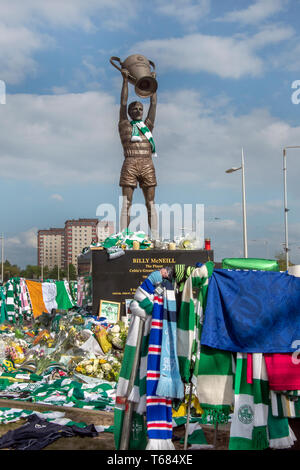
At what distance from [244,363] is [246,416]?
38 centimetres

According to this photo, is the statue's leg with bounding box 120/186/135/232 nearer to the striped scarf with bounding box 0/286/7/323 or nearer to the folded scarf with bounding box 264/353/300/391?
the striped scarf with bounding box 0/286/7/323

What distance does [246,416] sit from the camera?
132 inches

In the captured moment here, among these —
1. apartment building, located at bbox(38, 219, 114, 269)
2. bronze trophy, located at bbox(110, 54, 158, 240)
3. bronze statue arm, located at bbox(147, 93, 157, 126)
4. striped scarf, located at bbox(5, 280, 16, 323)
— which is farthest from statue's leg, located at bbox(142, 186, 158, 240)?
apartment building, located at bbox(38, 219, 114, 269)

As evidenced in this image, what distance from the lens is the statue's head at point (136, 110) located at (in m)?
12.6

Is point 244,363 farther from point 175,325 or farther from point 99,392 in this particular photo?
point 99,392

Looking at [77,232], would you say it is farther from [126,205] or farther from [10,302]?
[126,205]

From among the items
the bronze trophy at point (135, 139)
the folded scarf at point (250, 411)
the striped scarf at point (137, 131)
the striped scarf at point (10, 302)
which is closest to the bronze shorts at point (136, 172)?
the bronze trophy at point (135, 139)

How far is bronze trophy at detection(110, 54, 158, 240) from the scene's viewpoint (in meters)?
12.4

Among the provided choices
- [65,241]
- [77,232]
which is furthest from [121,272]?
[65,241]

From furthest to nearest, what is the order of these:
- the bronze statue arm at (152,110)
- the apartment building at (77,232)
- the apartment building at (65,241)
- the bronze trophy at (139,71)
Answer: the apartment building at (65,241) → the apartment building at (77,232) → the bronze statue arm at (152,110) → the bronze trophy at (139,71)

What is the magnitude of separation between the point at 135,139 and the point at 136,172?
35.3 inches

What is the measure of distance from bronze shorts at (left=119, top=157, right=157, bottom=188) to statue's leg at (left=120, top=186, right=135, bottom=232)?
0.16 meters

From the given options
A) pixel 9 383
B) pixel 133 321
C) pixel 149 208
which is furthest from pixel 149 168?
pixel 133 321

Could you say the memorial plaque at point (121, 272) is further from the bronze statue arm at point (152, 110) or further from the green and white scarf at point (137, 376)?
the green and white scarf at point (137, 376)
